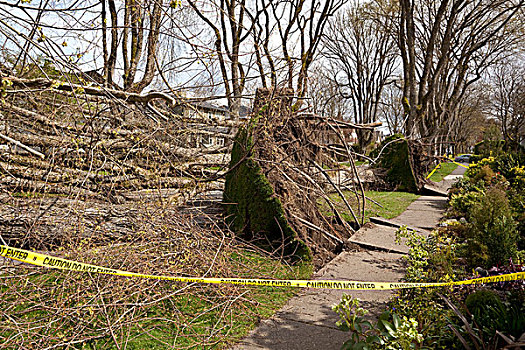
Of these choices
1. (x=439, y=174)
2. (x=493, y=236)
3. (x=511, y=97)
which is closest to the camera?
(x=493, y=236)

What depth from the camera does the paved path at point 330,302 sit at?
288cm

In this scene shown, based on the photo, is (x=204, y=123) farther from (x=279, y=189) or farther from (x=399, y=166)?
(x=399, y=166)

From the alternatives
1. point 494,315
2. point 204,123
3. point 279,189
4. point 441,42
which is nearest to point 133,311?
point 279,189

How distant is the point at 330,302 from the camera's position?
3.62m

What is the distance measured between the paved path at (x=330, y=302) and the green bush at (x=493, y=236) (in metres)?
0.86

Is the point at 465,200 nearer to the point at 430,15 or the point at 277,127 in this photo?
the point at 277,127

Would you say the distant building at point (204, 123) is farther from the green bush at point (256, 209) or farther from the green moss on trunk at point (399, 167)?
the green moss on trunk at point (399, 167)

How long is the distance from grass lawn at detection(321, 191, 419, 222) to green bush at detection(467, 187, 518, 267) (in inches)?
89.9

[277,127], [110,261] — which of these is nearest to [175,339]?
[110,261]

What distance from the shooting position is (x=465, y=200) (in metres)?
7.45

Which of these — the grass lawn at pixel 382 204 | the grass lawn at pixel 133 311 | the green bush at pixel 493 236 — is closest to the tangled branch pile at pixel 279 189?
the grass lawn at pixel 382 204

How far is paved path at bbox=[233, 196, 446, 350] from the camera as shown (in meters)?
2.88

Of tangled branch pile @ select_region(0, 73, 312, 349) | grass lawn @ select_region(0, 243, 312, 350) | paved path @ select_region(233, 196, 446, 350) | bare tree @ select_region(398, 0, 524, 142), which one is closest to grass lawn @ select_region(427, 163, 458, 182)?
bare tree @ select_region(398, 0, 524, 142)

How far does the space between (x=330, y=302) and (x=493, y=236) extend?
1.88 metres
